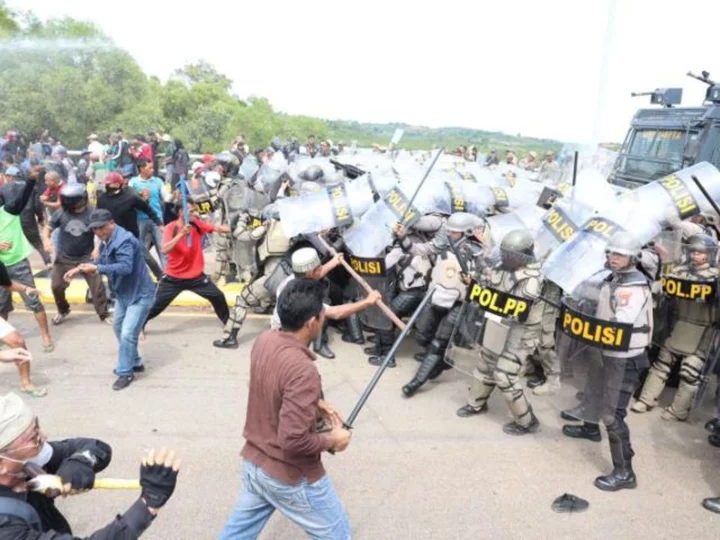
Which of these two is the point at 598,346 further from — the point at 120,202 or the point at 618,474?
the point at 120,202

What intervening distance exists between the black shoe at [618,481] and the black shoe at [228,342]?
380cm

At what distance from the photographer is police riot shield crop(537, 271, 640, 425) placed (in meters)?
3.77

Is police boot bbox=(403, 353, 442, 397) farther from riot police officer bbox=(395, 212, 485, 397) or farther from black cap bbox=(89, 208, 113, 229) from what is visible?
black cap bbox=(89, 208, 113, 229)

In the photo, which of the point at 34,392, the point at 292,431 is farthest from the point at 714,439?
the point at 34,392

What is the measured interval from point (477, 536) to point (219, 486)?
1.69 m

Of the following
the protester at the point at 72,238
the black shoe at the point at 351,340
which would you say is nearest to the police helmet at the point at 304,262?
the black shoe at the point at 351,340

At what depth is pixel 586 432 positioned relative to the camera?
461 centimetres

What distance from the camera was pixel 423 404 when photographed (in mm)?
5125

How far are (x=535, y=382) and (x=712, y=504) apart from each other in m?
1.93

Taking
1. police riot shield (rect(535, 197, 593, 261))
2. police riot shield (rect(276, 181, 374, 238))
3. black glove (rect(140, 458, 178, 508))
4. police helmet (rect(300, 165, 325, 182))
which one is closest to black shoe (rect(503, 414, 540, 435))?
police riot shield (rect(535, 197, 593, 261))

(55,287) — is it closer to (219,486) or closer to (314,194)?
(314,194)

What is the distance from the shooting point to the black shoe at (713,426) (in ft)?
15.2

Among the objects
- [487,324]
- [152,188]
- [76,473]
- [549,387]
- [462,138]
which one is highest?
[462,138]

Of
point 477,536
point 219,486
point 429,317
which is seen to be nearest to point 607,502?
point 477,536
